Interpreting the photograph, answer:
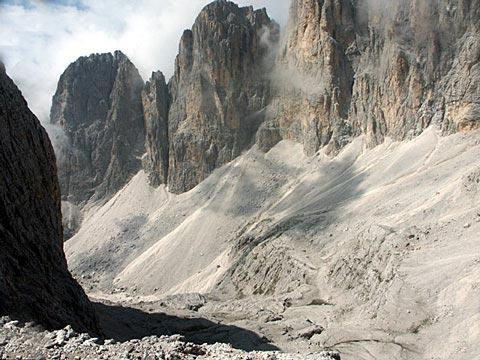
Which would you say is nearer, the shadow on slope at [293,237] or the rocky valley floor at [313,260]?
the rocky valley floor at [313,260]

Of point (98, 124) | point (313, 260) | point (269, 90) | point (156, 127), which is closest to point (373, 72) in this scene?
point (269, 90)

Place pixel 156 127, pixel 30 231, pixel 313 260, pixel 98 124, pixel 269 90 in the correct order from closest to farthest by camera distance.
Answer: pixel 30 231 < pixel 313 260 < pixel 269 90 < pixel 156 127 < pixel 98 124

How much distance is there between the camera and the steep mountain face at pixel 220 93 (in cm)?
9456

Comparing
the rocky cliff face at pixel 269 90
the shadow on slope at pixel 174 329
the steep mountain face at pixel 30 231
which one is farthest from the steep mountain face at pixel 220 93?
the steep mountain face at pixel 30 231

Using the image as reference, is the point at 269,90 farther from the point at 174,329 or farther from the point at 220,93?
the point at 174,329

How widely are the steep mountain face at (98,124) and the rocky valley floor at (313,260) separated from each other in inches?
1196

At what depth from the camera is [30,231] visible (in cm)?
2261

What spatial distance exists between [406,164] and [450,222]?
2029 centimetres

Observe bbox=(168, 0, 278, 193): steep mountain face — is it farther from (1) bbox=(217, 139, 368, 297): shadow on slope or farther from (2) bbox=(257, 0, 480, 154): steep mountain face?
(1) bbox=(217, 139, 368, 297): shadow on slope

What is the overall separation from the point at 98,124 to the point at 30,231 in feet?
357

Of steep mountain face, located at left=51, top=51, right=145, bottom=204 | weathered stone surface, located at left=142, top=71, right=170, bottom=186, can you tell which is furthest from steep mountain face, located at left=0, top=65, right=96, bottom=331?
steep mountain face, located at left=51, top=51, right=145, bottom=204

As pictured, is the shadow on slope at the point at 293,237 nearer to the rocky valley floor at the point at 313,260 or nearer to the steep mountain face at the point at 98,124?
the rocky valley floor at the point at 313,260

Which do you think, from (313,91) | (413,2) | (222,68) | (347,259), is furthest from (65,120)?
(347,259)

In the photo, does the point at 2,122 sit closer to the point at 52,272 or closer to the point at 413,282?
the point at 52,272
